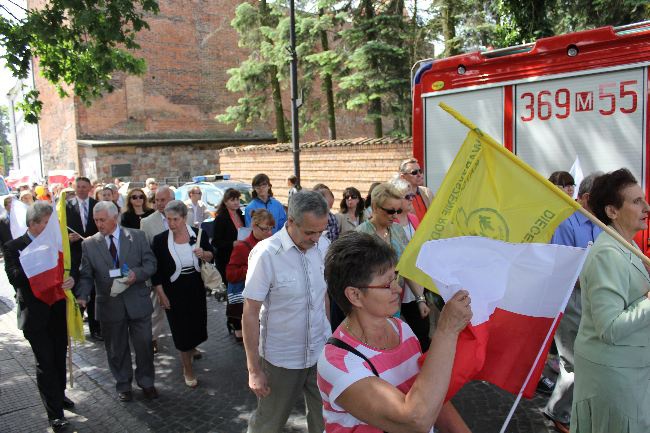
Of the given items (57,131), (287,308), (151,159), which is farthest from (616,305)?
(57,131)

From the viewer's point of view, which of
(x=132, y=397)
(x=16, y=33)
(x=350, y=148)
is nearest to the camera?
(x=132, y=397)

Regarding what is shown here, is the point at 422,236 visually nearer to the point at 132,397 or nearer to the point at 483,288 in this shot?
the point at 483,288

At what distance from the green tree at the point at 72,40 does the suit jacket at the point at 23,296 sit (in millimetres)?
3896

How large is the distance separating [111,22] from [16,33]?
126cm

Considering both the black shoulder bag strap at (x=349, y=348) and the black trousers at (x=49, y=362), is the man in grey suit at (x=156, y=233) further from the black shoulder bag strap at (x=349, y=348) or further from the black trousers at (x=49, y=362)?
the black shoulder bag strap at (x=349, y=348)

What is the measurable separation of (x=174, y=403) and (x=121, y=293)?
118cm

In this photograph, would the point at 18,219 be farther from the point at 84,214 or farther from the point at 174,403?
the point at 174,403

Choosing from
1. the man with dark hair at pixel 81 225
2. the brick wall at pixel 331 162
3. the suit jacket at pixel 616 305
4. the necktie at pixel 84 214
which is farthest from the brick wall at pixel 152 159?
the suit jacket at pixel 616 305

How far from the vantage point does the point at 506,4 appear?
12.8 m

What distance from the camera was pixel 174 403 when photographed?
5.31 m

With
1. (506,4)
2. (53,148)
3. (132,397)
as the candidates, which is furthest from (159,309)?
(53,148)

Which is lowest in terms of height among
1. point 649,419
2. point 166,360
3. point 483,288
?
point 166,360

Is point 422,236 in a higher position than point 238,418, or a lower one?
higher

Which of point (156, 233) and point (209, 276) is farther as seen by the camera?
point (156, 233)
